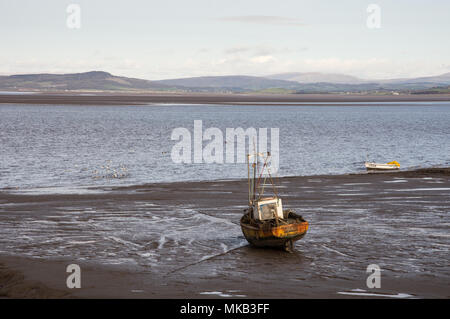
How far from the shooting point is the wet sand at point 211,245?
20794mm

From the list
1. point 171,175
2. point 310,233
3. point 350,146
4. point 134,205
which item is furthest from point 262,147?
point 310,233

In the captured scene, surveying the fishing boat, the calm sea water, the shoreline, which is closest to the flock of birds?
the calm sea water

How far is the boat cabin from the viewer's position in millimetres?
25844

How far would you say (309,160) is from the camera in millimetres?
59812

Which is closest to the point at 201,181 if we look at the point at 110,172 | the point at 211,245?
the point at 110,172

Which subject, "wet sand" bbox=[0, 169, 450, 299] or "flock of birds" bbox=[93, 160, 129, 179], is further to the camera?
"flock of birds" bbox=[93, 160, 129, 179]

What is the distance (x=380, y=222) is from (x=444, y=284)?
9397 millimetres

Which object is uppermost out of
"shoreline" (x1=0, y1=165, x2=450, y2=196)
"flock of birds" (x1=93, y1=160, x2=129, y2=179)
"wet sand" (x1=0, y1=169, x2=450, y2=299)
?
"flock of birds" (x1=93, y1=160, x2=129, y2=179)

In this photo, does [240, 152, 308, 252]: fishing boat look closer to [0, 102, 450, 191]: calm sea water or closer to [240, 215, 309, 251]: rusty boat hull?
[240, 215, 309, 251]: rusty boat hull

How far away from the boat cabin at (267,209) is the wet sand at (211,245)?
1519mm

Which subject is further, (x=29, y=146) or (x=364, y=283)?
(x=29, y=146)

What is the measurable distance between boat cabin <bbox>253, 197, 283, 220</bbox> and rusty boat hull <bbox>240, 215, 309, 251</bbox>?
21.8 inches

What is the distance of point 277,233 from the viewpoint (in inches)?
971
